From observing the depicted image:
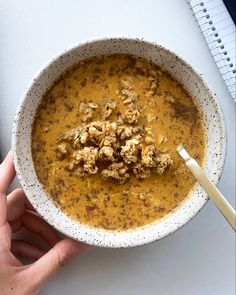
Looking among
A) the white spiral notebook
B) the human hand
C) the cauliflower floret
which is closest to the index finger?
the human hand

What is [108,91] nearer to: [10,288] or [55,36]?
[55,36]

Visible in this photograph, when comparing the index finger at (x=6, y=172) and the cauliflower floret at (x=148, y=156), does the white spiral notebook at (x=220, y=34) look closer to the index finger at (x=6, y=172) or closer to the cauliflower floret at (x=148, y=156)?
the cauliflower floret at (x=148, y=156)

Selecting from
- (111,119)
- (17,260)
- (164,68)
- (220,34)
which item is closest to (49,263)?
(17,260)

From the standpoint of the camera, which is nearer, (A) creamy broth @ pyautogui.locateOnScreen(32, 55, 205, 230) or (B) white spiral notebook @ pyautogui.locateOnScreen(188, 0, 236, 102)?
(A) creamy broth @ pyautogui.locateOnScreen(32, 55, 205, 230)

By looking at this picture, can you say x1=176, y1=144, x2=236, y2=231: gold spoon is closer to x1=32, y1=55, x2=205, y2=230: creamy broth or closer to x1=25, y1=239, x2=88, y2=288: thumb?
x1=32, y1=55, x2=205, y2=230: creamy broth

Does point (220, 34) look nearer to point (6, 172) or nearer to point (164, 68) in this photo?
point (164, 68)

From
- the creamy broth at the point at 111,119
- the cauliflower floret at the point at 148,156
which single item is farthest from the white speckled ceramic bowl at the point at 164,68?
the cauliflower floret at the point at 148,156
